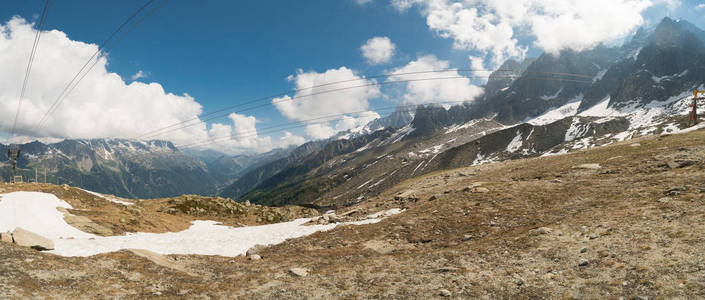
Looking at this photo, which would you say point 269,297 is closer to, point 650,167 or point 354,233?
point 354,233

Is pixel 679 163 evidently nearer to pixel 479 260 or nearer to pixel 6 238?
pixel 479 260

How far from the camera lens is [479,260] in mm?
13141

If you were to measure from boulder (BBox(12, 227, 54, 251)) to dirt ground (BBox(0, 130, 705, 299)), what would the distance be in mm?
1832

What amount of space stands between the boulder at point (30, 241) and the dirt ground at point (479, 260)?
183cm

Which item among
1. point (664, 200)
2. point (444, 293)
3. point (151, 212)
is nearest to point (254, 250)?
point (444, 293)

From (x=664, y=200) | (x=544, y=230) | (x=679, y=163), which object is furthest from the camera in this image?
(x=679, y=163)

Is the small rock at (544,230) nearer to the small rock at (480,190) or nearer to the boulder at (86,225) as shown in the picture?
the small rock at (480,190)

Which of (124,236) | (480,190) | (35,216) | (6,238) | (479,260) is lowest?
(479,260)

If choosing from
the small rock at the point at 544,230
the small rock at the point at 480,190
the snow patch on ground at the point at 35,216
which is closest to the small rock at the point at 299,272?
the small rock at the point at 544,230

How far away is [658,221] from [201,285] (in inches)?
850

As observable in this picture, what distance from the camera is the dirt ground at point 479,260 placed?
998cm

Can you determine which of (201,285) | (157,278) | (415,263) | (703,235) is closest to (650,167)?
(703,235)

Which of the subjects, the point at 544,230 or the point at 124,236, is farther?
the point at 124,236

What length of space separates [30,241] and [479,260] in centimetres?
2500
